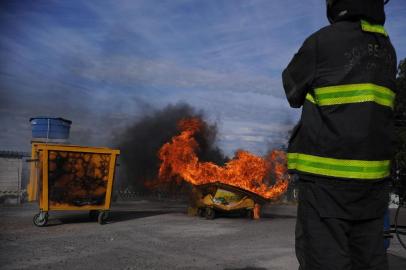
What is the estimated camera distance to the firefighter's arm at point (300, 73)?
2.31m

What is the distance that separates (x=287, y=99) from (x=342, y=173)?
1.63ft

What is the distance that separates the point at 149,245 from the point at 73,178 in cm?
323

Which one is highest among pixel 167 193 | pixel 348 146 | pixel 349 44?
pixel 349 44

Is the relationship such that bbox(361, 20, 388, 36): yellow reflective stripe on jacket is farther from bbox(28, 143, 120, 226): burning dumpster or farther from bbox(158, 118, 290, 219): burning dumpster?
bbox(158, 118, 290, 219): burning dumpster

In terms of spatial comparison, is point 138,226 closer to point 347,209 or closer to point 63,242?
point 63,242

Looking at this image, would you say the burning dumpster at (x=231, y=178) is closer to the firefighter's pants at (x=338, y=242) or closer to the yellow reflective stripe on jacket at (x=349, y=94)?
the firefighter's pants at (x=338, y=242)

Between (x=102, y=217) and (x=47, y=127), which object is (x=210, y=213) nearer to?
(x=102, y=217)

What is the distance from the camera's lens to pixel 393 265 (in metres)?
5.12

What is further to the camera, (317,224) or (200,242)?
(200,242)

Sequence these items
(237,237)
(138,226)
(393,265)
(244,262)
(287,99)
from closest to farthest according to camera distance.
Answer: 1. (287,99)
2. (393,265)
3. (244,262)
4. (237,237)
5. (138,226)

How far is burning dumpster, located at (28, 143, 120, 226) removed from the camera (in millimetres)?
9094

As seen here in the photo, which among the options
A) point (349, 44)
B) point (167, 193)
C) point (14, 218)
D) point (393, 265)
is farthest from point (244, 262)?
point (167, 193)

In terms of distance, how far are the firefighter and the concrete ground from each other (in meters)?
3.12

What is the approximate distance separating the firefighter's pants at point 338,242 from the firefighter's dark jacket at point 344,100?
0.23m
